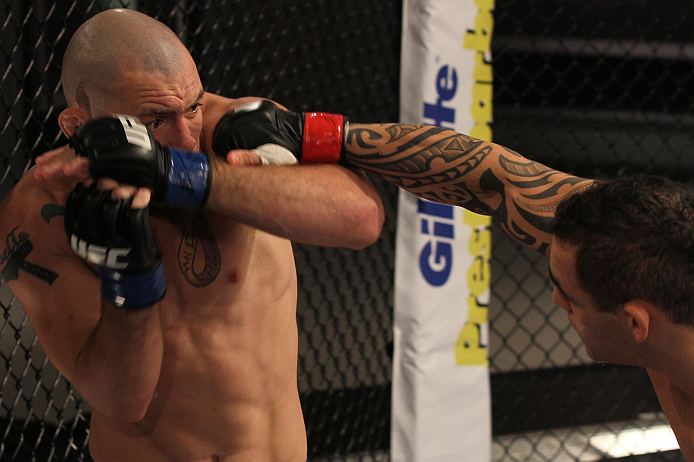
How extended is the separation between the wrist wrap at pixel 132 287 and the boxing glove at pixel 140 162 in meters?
0.11

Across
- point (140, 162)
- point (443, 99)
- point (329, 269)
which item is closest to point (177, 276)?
point (140, 162)

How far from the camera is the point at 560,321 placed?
12.3 feet

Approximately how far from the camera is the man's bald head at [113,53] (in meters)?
0.97

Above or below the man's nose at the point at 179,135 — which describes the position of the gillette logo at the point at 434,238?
above

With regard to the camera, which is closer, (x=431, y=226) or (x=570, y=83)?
(x=431, y=226)

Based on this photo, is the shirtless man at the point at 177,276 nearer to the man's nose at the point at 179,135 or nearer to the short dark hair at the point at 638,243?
the man's nose at the point at 179,135

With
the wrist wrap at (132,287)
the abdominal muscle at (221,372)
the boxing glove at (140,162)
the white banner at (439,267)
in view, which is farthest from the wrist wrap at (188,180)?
the white banner at (439,267)

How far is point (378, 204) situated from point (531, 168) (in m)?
0.30

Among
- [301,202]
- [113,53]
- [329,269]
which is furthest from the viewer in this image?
[329,269]

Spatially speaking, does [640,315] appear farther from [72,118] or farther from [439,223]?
[439,223]

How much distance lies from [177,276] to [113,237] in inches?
9.8

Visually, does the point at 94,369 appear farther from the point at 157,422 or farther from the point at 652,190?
the point at 652,190

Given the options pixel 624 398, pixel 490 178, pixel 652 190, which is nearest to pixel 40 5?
pixel 490 178

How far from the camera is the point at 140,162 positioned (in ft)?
2.48
